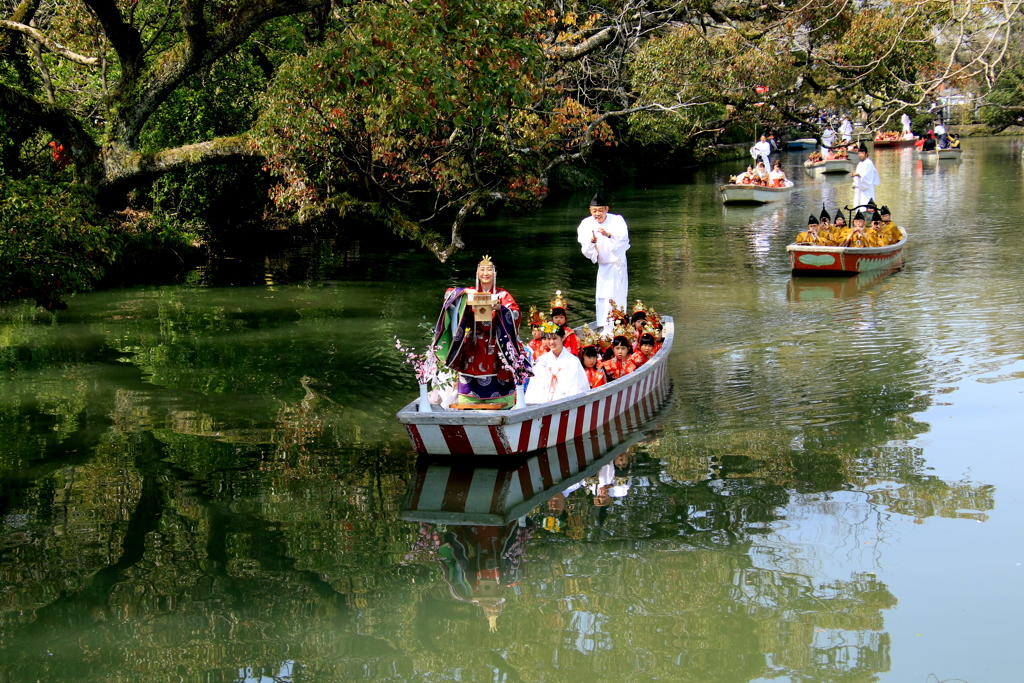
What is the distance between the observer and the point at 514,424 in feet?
31.6

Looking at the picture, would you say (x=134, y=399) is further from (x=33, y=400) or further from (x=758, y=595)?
(x=758, y=595)

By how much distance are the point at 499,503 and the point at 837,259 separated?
12.7 m

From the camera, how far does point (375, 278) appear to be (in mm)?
22469

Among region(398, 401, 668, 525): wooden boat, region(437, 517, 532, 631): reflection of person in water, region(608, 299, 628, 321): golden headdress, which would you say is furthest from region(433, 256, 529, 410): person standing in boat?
region(608, 299, 628, 321): golden headdress

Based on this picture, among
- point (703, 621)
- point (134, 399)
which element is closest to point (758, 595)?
point (703, 621)

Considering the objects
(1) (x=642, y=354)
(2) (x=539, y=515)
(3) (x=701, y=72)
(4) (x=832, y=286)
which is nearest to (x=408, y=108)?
(1) (x=642, y=354)

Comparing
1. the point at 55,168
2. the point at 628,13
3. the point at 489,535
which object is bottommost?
the point at 489,535

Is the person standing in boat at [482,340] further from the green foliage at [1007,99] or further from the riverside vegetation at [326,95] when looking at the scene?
the green foliage at [1007,99]

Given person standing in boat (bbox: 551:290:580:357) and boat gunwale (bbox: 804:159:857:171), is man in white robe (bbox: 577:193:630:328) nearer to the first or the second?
person standing in boat (bbox: 551:290:580:357)

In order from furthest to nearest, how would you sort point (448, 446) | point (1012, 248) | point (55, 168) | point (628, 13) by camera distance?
point (628, 13)
point (1012, 248)
point (55, 168)
point (448, 446)

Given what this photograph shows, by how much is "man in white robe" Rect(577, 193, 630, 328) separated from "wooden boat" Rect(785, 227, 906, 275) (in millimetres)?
7384

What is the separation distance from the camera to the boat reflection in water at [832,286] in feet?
60.5

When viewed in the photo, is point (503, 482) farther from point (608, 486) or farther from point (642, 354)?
point (642, 354)

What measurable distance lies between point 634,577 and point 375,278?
15.7 metres
